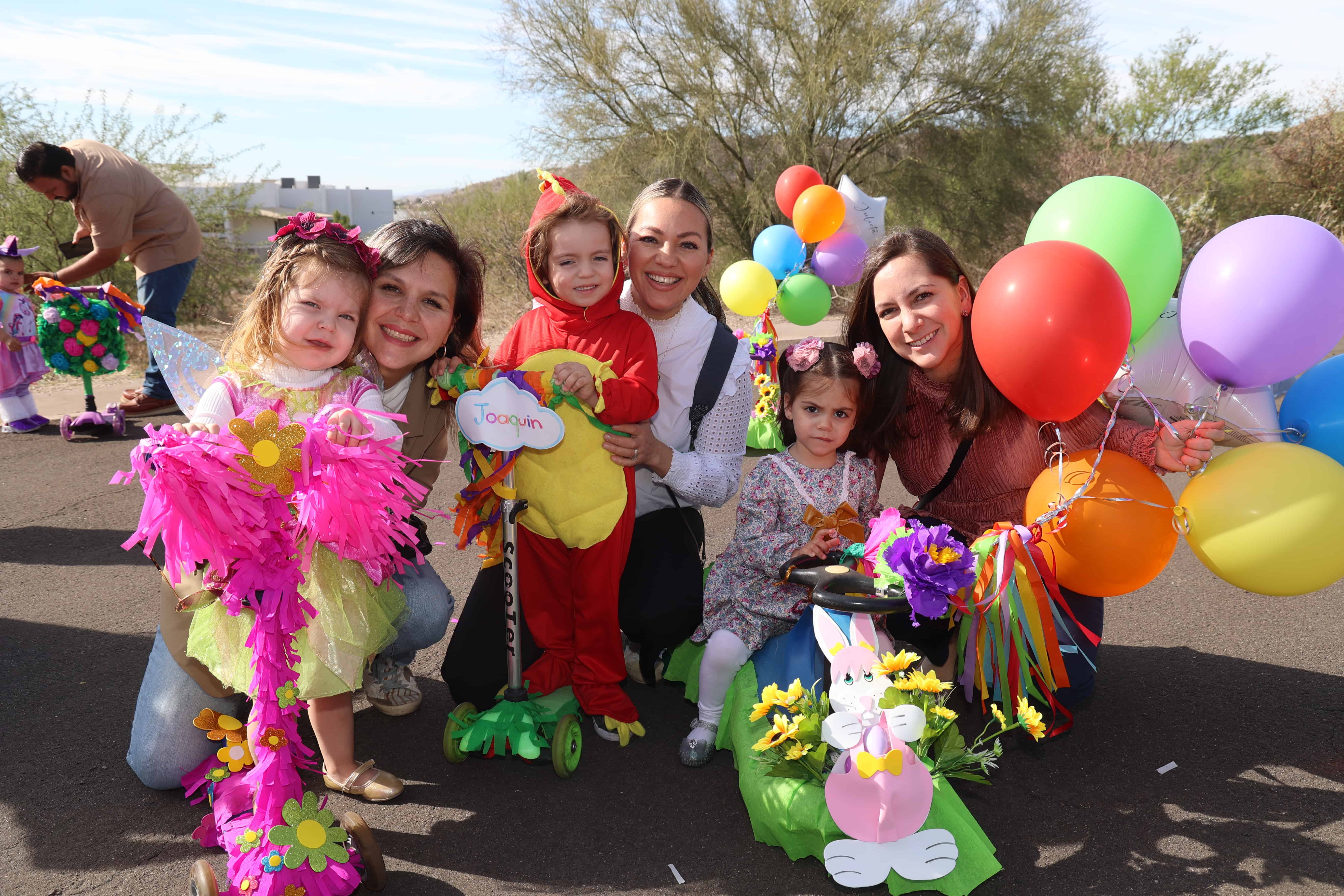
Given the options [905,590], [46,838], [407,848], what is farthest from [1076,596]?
[46,838]

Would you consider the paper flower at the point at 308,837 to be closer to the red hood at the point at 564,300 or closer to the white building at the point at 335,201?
the red hood at the point at 564,300

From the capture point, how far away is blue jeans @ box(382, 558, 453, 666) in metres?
2.91

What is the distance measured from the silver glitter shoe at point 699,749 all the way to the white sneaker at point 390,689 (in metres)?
0.99

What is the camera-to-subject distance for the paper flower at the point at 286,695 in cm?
205

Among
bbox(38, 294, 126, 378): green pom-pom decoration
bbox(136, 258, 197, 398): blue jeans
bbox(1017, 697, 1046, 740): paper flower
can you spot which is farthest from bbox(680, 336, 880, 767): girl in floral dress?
bbox(38, 294, 126, 378): green pom-pom decoration

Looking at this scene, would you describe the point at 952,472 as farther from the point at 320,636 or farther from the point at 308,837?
the point at 308,837

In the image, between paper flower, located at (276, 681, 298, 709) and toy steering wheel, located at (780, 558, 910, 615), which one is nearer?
paper flower, located at (276, 681, 298, 709)

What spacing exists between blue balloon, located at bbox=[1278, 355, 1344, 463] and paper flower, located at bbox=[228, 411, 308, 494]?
2.74m

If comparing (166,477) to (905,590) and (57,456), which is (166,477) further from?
(57,456)

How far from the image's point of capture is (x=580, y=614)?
2.85 metres

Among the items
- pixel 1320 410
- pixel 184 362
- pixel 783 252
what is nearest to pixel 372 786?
pixel 184 362

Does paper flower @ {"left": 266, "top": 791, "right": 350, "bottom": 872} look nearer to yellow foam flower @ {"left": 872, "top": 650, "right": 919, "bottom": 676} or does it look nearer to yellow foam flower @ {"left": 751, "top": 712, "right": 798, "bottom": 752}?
yellow foam flower @ {"left": 751, "top": 712, "right": 798, "bottom": 752}

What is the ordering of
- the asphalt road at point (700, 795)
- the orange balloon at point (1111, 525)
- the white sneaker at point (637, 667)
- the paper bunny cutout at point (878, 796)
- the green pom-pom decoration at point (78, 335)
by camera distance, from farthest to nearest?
the green pom-pom decoration at point (78, 335)
the white sneaker at point (637, 667)
the orange balloon at point (1111, 525)
the asphalt road at point (700, 795)
the paper bunny cutout at point (878, 796)

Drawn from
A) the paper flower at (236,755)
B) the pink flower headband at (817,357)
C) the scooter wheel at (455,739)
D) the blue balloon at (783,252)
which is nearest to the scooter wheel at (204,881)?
the paper flower at (236,755)
